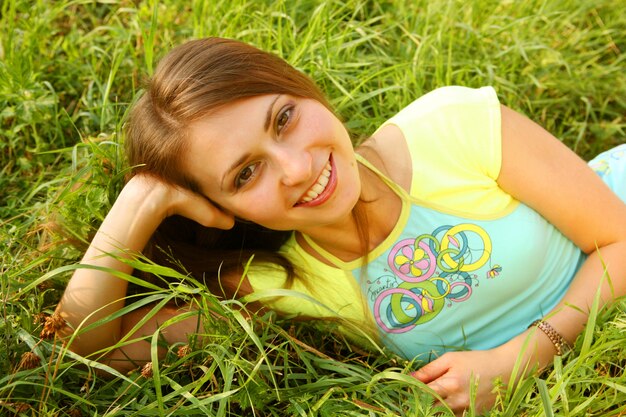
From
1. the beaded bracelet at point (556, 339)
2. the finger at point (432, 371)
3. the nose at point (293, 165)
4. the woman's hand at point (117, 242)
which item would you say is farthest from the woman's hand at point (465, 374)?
the woman's hand at point (117, 242)

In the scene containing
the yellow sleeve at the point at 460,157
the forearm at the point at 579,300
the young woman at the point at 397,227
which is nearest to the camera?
the young woman at the point at 397,227

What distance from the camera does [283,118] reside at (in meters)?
2.38

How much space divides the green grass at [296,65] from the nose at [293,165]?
1.38 ft

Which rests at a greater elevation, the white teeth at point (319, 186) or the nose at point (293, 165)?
the nose at point (293, 165)

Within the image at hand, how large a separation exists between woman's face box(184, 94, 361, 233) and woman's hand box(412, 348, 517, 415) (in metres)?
0.56

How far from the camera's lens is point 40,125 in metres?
3.48

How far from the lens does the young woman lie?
2420 mm

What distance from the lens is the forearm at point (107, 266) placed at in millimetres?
2578

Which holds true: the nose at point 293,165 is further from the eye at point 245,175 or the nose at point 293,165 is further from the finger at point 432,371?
the finger at point 432,371

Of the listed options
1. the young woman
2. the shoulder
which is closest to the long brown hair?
the young woman

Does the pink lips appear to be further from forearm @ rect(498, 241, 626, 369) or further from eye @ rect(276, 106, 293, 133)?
forearm @ rect(498, 241, 626, 369)

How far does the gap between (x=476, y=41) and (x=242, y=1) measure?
1.13 m

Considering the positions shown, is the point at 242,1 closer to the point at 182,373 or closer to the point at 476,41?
the point at 476,41

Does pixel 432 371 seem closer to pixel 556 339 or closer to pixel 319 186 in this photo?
pixel 556 339
